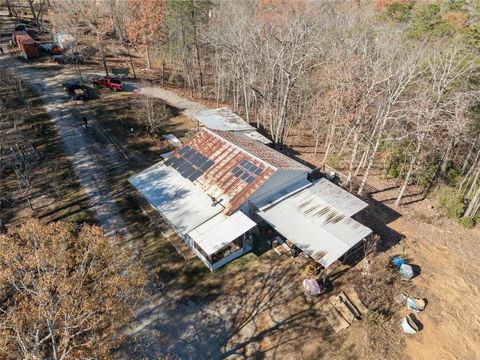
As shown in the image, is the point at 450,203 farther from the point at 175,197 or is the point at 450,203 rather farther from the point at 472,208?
the point at 175,197

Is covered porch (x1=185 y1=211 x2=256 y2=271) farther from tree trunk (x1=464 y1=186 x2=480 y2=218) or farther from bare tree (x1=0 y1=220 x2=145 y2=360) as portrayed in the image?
tree trunk (x1=464 y1=186 x2=480 y2=218)

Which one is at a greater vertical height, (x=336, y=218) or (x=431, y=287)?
(x=336, y=218)

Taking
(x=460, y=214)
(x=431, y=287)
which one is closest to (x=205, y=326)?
(x=431, y=287)

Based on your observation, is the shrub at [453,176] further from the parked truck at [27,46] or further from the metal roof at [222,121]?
the parked truck at [27,46]

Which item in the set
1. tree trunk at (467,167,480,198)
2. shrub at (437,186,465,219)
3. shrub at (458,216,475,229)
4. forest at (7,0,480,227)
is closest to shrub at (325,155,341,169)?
forest at (7,0,480,227)

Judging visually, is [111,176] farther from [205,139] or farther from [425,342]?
[425,342]

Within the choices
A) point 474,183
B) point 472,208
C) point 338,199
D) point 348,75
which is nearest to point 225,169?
point 338,199
